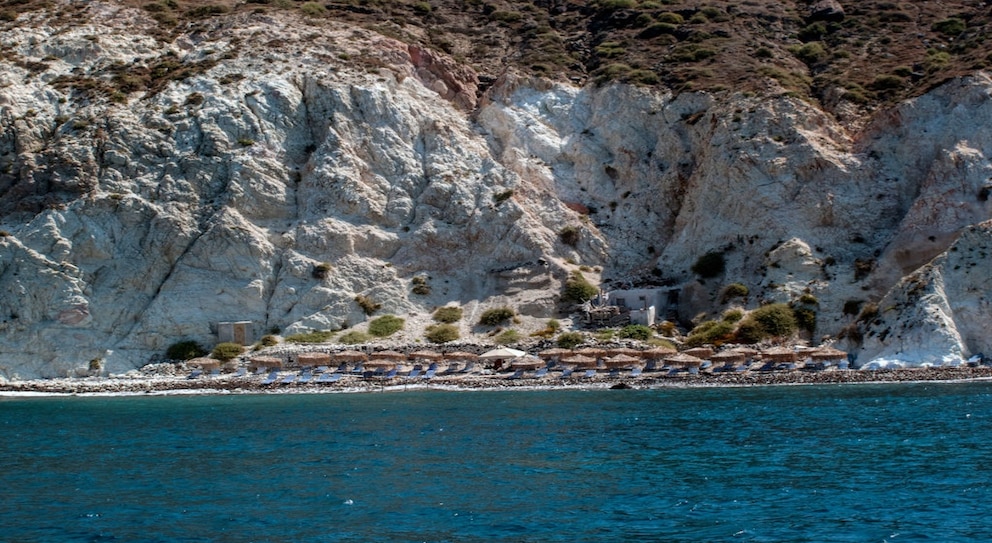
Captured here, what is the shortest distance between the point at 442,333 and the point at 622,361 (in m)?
10.1

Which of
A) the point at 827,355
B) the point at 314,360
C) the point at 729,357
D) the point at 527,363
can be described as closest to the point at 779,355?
the point at 827,355

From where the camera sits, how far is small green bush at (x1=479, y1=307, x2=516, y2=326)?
53250 mm

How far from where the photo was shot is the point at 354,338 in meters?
51.8

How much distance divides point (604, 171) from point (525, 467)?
39.7m

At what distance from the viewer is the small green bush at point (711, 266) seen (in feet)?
175

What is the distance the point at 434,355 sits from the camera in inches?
1921

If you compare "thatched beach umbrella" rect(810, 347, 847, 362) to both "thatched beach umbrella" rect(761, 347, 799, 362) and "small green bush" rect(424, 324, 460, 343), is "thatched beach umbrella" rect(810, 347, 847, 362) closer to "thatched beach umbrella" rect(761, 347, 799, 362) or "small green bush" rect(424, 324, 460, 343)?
"thatched beach umbrella" rect(761, 347, 799, 362)

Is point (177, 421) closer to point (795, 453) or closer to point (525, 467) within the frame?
point (525, 467)

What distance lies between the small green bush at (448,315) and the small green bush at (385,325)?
6.09ft

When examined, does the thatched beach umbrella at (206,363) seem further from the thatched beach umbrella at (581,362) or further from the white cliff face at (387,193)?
the thatched beach umbrella at (581,362)

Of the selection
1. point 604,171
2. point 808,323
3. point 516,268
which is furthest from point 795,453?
point 604,171

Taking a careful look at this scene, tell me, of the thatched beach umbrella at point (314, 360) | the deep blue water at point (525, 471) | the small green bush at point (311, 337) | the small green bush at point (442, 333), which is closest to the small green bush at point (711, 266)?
the small green bush at point (442, 333)

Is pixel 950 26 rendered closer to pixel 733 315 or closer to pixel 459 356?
pixel 733 315

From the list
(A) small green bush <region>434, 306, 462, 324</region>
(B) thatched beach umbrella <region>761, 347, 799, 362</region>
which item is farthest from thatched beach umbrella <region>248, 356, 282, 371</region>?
→ (B) thatched beach umbrella <region>761, 347, 799, 362</region>
